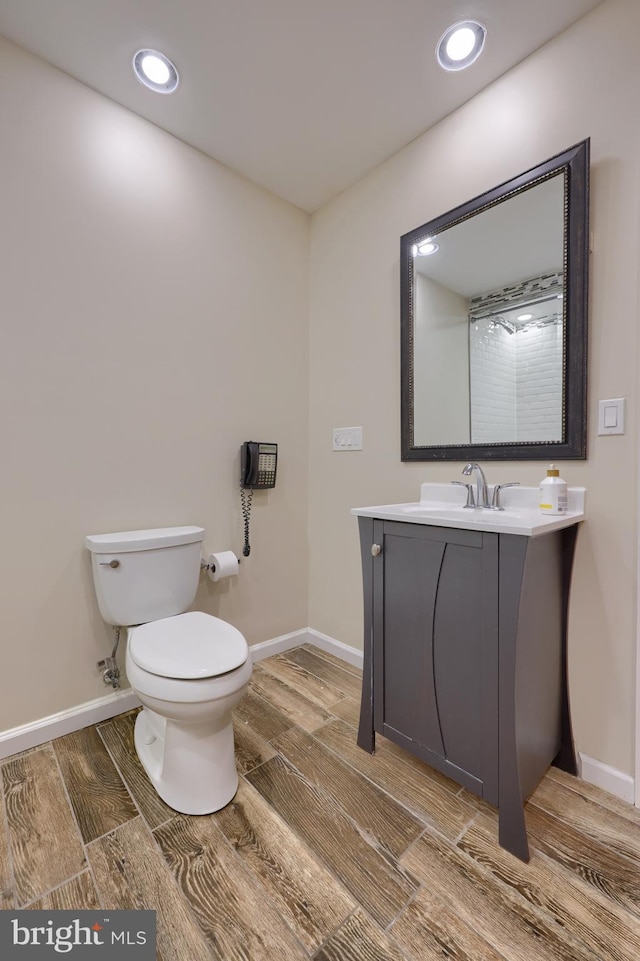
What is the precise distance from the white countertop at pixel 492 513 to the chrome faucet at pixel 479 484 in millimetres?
29

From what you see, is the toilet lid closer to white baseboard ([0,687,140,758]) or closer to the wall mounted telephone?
white baseboard ([0,687,140,758])

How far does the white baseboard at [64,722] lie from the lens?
4.80 feet

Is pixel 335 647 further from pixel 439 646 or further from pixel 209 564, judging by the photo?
pixel 439 646

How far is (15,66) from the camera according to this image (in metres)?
1.43

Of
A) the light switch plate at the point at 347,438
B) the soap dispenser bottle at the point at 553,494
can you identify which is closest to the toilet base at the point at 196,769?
the soap dispenser bottle at the point at 553,494

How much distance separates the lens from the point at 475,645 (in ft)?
3.87

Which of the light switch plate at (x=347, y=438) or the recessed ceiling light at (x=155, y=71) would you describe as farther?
the light switch plate at (x=347, y=438)

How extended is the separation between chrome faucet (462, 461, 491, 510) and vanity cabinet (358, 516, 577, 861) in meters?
0.28

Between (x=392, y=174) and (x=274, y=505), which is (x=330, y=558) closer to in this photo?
(x=274, y=505)

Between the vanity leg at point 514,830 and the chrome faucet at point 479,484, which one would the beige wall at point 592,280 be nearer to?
the chrome faucet at point 479,484

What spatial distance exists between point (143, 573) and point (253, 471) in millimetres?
695

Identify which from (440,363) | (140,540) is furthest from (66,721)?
(440,363)

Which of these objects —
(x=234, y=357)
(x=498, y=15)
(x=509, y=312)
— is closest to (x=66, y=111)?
(x=234, y=357)

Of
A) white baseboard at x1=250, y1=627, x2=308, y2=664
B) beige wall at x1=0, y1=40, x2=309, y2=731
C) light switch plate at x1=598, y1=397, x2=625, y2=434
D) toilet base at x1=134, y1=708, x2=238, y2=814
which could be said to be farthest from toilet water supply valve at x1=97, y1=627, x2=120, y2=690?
light switch plate at x1=598, y1=397, x2=625, y2=434
